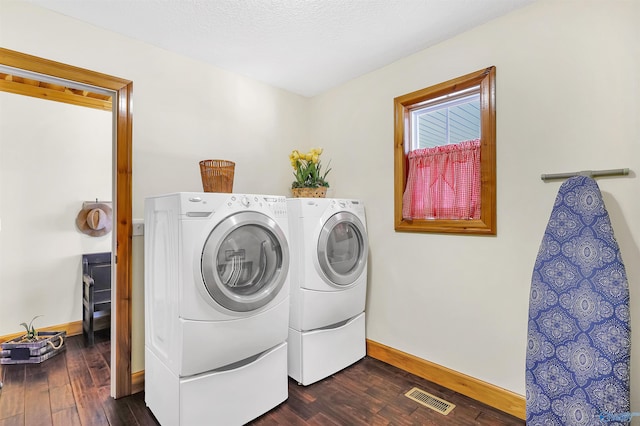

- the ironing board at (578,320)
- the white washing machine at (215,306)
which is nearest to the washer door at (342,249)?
the white washing machine at (215,306)

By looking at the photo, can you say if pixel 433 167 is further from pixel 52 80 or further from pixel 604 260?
pixel 52 80

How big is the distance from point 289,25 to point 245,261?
4.94 ft

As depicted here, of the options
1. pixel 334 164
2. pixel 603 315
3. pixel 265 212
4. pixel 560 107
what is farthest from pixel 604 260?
pixel 334 164

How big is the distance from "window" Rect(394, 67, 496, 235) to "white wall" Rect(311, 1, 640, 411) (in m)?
0.07

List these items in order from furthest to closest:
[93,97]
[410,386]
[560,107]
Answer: [93,97]
[410,386]
[560,107]

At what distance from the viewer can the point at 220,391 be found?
1657mm

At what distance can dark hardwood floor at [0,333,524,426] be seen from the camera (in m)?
1.77

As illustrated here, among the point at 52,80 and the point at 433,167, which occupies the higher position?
the point at 52,80

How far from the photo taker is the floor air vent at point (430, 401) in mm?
1870

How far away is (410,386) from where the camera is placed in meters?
2.12

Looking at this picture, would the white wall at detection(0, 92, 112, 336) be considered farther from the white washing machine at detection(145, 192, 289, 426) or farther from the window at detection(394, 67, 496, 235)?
the window at detection(394, 67, 496, 235)

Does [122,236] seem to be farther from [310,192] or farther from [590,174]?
[590,174]

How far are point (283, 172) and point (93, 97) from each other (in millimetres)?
2080

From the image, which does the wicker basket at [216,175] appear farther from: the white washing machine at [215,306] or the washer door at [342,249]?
the washer door at [342,249]
